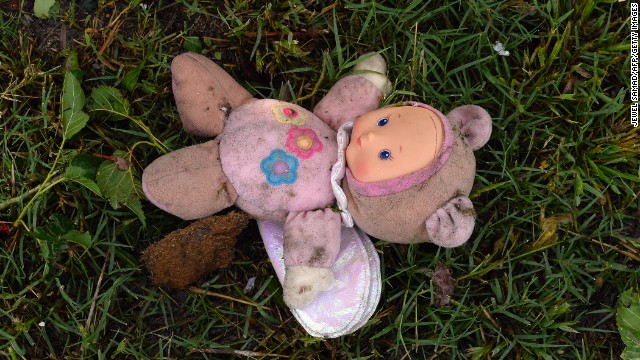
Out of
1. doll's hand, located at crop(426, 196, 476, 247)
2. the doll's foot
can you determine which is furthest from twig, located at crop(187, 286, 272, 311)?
the doll's foot

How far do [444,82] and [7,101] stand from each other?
1673 millimetres

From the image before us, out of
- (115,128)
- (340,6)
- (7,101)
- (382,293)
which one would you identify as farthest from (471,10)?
(7,101)

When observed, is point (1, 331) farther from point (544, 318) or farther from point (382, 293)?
point (544, 318)

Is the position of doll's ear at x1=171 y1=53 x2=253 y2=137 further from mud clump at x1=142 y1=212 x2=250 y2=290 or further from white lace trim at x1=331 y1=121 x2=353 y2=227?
white lace trim at x1=331 y1=121 x2=353 y2=227

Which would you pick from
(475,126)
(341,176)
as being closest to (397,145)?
(341,176)

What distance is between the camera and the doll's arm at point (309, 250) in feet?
6.64

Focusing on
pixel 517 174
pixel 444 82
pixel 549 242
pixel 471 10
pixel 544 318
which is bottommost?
pixel 544 318

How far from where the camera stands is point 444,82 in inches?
96.0

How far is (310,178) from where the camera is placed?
2029 millimetres

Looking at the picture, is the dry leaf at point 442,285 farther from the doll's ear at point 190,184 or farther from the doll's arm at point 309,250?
the doll's ear at point 190,184

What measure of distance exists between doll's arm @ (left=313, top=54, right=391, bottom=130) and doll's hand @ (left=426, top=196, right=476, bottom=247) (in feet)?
1.65

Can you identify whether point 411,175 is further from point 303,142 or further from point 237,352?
point 237,352

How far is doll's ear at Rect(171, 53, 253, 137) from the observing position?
7.09 ft

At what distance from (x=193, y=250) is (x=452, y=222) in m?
0.89
